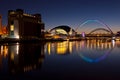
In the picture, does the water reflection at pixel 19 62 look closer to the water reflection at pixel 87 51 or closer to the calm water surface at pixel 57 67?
the calm water surface at pixel 57 67

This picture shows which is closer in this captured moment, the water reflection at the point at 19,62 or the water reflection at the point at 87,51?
the water reflection at the point at 19,62

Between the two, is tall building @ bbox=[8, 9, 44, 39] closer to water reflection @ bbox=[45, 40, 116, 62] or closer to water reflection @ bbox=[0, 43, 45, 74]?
water reflection @ bbox=[45, 40, 116, 62]

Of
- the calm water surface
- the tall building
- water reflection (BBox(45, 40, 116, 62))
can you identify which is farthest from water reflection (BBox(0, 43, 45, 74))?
the tall building

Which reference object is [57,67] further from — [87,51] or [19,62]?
[87,51]

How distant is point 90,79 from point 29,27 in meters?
127

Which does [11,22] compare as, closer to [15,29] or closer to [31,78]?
[15,29]

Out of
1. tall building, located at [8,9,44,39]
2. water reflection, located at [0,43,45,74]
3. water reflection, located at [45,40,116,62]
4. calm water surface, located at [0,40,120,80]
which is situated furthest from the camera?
tall building, located at [8,9,44,39]

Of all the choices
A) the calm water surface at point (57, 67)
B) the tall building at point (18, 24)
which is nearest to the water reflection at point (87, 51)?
the calm water surface at point (57, 67)

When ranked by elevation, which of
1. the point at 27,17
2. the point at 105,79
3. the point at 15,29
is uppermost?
the point at 27,17

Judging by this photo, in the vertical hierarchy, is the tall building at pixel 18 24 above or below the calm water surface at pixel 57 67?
above

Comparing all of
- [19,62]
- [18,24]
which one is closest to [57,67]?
[19,62]

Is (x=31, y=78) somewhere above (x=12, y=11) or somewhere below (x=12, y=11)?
below

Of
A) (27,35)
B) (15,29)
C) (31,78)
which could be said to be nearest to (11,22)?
(15,29)

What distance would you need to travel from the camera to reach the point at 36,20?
15050 cm
